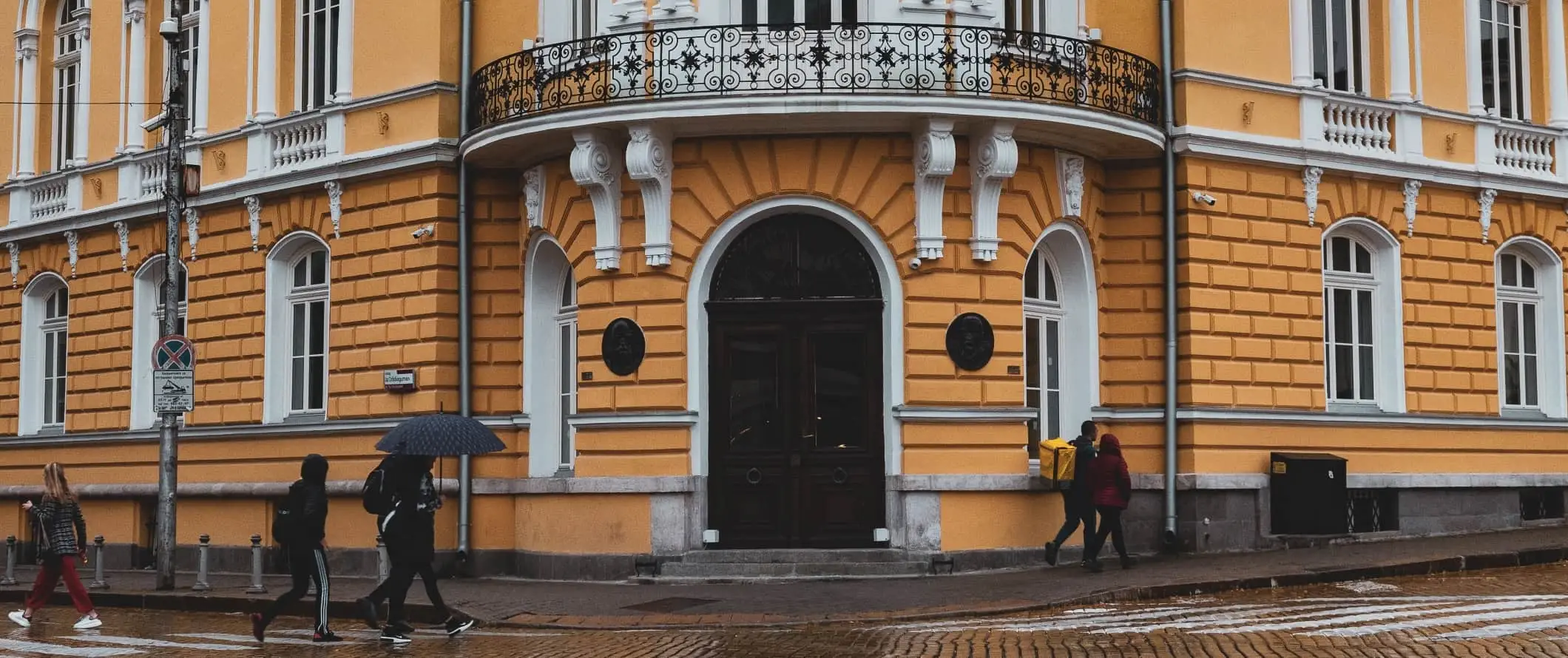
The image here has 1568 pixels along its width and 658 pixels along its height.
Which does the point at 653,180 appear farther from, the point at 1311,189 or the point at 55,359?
the point at 55,359

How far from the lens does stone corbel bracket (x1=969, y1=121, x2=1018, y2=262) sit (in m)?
21.5

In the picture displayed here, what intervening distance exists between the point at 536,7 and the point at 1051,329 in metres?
7.48

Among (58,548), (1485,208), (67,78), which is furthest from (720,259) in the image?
(67,78)

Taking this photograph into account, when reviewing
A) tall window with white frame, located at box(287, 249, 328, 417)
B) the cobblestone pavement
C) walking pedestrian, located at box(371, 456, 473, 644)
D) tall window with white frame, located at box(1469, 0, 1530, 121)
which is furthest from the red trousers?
tall window with white frame, located at box(1469, 0, 1530, 121)

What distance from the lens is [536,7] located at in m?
23.9

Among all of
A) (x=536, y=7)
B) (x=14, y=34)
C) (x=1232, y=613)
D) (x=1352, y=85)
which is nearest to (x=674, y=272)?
(x=536, y=7)

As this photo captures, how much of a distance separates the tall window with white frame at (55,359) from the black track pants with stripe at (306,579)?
15503 millimetres

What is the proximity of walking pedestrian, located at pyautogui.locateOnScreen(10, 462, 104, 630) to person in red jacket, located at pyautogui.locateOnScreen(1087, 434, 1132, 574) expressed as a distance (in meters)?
10.4

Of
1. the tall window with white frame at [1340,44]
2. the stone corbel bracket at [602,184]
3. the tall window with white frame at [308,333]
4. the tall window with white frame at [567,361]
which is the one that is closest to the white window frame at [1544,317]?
the tall window with white frame at [1340,44]

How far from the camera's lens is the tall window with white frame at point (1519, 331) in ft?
86.3

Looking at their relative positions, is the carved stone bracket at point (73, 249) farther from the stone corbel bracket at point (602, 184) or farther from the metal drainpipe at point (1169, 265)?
the metal drainpipe at point (1169, 265)

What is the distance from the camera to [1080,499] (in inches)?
848

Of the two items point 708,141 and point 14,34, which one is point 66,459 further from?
point 708,141

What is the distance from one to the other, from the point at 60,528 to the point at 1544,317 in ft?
63.3
